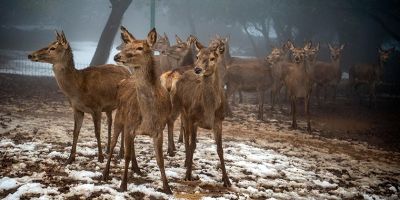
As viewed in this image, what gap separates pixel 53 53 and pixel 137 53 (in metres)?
2.67

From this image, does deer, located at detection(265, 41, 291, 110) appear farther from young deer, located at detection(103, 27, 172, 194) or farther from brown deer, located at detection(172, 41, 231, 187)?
young deer, located at detection(103, 27, 172, 194)

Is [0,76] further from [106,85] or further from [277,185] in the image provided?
[277,185]

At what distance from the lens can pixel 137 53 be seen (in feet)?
20.2

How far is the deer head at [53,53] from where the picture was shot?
26.1 ft

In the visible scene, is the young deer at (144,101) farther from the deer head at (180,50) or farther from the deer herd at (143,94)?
the deer head at (180,50)

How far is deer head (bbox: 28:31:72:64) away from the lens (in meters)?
7.96

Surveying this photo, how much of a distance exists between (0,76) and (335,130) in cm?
1695

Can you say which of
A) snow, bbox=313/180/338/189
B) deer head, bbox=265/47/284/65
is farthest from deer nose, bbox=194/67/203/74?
deer head, bbox=265/47/284/65

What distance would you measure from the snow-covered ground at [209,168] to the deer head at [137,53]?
2066 millimetres

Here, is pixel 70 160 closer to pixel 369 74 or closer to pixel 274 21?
pixel 369 74

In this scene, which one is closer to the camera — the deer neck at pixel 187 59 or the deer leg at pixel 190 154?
the deer leg at pixel 190 154

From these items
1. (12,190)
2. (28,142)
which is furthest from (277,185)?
(28,142)

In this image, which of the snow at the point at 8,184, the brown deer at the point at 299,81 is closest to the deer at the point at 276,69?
the brown deer at the point at 299,81

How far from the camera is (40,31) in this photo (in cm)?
4522
